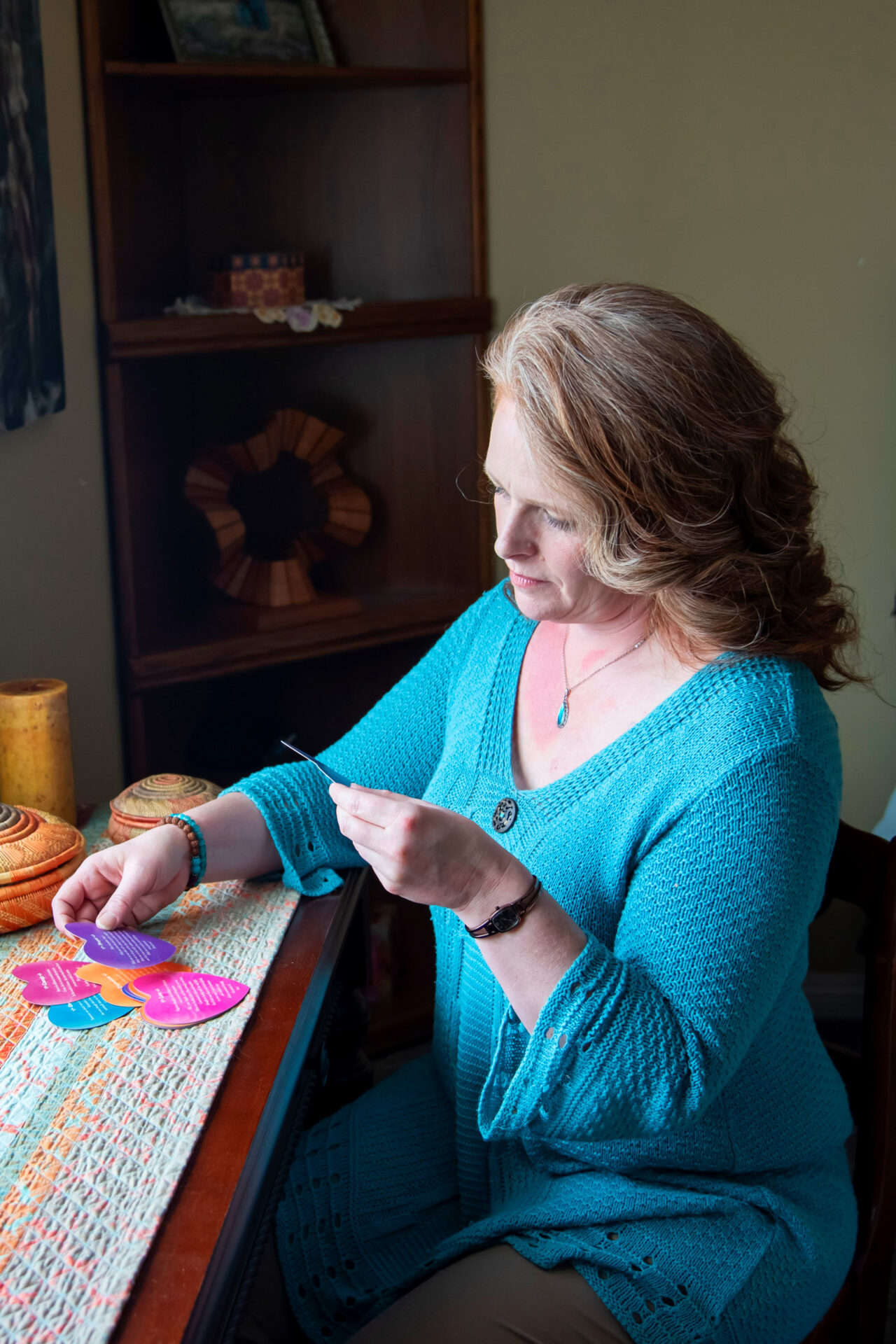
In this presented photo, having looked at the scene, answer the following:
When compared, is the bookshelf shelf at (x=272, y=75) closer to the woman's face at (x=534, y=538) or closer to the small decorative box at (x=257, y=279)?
the small decorative box at (x=257, y=279)

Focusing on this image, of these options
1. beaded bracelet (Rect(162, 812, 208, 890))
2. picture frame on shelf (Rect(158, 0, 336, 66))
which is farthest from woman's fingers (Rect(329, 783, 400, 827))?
picture frame on shelf (Rect(158, 0, 336, 66))

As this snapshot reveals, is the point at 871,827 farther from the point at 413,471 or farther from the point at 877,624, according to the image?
the point at 413,471

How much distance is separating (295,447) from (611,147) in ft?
2.80

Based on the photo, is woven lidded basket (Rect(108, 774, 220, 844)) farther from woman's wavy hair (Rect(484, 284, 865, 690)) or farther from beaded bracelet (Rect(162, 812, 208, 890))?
woman's wavy hair (Rect(484, 284, 865, 690))

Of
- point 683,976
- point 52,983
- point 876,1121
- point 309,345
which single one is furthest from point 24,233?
point 876,1121

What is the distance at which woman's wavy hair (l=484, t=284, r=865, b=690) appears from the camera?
1.05m

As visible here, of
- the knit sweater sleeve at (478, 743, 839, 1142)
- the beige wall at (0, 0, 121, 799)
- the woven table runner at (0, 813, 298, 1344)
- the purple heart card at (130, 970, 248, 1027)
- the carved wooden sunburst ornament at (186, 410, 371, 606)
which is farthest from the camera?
the carved wooden sunburst ornament at (186, 410, 371, 606)

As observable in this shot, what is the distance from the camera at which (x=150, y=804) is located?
134cm

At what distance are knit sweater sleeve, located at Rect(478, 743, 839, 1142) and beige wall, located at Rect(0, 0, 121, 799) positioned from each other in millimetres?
1088

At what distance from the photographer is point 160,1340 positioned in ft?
2.28

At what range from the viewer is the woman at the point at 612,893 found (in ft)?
3.08

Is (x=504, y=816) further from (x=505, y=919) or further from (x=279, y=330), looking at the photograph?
(x=279, y=330)

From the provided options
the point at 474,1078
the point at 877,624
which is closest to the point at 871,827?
the point at 877,624

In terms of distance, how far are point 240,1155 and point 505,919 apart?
0.27 metres
